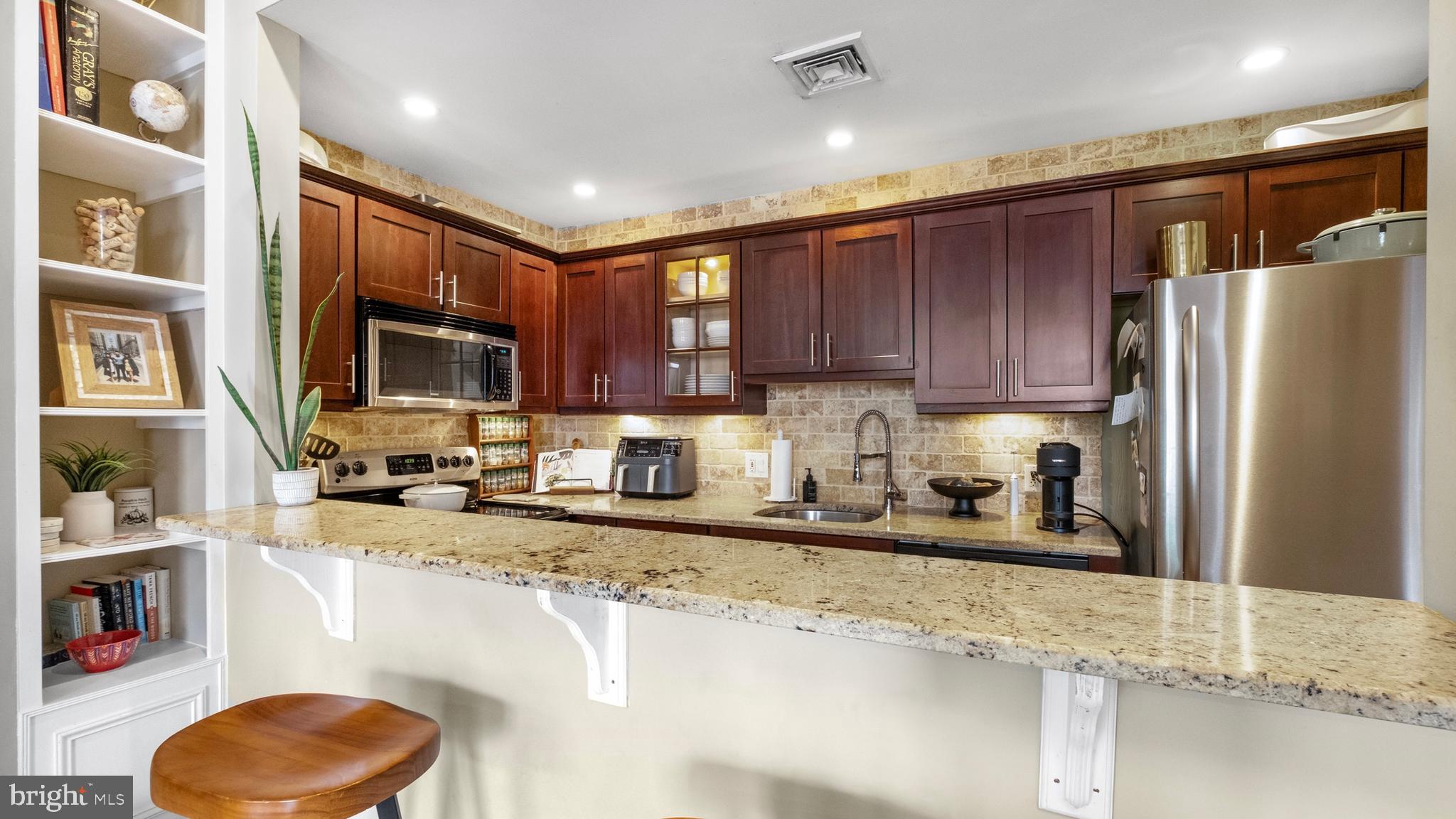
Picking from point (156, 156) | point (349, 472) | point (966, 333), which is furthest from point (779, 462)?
point (156, 156)

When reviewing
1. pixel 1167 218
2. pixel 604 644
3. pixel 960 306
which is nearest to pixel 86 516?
pixel 604 644

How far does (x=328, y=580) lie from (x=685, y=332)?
2.13 meters

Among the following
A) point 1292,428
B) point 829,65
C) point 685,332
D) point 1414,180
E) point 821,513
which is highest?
point 829,65

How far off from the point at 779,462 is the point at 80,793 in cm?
261

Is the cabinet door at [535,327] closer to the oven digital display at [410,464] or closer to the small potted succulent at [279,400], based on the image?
the oven digital display at [410,464]

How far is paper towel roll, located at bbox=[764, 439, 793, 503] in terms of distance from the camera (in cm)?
328

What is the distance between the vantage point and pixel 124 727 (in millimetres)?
1724

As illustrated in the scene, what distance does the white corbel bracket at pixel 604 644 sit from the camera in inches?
45.9

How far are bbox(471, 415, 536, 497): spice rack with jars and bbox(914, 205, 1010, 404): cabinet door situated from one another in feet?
7.74

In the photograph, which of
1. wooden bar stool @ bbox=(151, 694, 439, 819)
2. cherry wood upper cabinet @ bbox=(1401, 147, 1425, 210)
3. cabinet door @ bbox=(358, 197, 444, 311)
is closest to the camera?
wooden bar stool @ bbox=(151, 694, 439, 819)

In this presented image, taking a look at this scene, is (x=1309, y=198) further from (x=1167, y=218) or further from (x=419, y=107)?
(x=419, y=107)

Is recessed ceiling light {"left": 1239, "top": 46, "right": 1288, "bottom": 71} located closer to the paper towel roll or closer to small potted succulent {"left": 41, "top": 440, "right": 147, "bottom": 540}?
the paper towel roll

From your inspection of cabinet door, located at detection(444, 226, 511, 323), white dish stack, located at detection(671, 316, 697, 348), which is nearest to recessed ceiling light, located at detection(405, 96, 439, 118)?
cabinet door, located at detection(444, 226, 511, 323)

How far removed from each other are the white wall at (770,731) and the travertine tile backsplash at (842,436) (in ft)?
5.81
